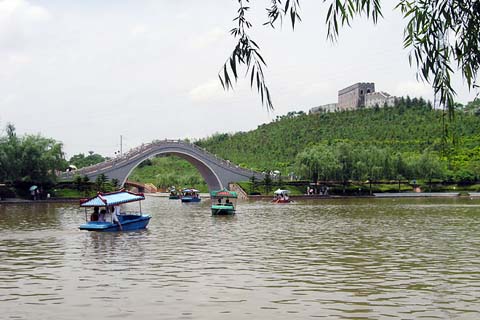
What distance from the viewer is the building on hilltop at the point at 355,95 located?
135750 millimetres

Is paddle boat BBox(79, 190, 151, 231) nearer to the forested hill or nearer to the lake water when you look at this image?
the lake water

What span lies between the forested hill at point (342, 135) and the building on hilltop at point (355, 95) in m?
12.8

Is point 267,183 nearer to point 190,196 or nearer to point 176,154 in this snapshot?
point 190,196

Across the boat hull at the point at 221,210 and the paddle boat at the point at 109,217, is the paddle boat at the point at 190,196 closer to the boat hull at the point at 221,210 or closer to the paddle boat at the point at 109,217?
the boat hull at the point at 221,210

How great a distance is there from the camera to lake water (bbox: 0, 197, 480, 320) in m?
11.8

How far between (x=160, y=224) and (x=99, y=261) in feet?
47.2

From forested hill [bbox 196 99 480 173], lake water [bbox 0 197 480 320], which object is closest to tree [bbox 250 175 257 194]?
forested hill [bbox 196 99 480 173]

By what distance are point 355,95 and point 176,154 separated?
234ft

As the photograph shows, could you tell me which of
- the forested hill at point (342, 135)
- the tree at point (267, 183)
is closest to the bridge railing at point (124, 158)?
the tree at point (267, 183)

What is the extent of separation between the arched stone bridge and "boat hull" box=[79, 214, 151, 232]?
114ft

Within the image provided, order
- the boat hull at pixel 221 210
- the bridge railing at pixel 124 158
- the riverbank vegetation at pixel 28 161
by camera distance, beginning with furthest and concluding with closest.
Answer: the bridge railing at pixel 124 158 < the riverbank vegetation at pixel 28 161 < the boat hull at pixel 221 210

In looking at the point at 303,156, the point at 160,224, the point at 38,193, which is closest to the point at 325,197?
the point at 303,156

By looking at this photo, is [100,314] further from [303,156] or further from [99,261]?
[303,156]

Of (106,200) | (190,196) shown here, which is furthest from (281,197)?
(106,200)
